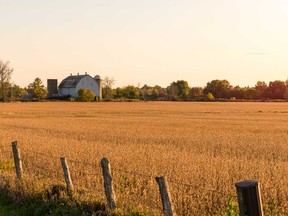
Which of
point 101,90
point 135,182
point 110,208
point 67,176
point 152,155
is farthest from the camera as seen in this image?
point 101,90

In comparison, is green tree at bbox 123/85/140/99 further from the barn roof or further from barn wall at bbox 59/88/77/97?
barn wall at bbox 59/88/77/97

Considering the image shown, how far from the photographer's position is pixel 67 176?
9.81 m

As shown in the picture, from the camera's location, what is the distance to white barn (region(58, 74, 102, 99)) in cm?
12988

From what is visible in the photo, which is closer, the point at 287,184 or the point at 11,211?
the point at 11,211

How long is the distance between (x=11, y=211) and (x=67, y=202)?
1301 millimetres

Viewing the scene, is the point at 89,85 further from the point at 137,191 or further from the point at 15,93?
the point at 137,191

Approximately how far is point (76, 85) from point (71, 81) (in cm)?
612

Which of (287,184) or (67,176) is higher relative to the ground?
(67,176)

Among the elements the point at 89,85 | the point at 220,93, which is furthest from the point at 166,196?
the point at 220,93

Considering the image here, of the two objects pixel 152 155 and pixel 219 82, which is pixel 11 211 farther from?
pixel 219 82

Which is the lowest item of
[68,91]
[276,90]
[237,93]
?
[237,93]

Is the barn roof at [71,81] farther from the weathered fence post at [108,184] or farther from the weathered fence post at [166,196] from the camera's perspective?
the weathered fence post at [166,196]

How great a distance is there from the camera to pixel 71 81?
13388cm

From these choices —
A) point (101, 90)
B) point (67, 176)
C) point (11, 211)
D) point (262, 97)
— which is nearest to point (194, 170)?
point (67, 176)
